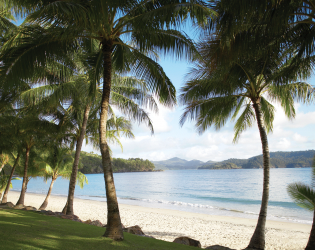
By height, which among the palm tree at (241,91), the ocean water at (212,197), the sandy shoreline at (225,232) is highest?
the palm tree at (241,91)

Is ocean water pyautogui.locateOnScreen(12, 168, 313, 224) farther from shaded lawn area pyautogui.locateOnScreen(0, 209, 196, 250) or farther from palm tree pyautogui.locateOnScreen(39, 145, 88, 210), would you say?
shaded lawn area pyautogui.locateOnScreen(0, 209, 196, 250)

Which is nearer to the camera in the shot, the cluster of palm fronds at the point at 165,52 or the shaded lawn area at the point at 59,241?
the shaded lawn area at the point at 59,241

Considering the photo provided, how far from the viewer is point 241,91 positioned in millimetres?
7480

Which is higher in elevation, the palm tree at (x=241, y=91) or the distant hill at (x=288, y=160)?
the palm tree at (x=241, y=91)

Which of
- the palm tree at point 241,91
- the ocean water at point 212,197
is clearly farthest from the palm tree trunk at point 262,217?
the ocean water at point 212,197

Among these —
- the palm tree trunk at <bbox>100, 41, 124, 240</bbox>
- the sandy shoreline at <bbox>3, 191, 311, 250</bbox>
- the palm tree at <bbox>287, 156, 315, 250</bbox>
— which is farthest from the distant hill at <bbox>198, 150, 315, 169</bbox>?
the palm tree trunk at <bbox>100, 41, 124, 240</bbox>

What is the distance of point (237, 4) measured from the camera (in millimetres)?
3918

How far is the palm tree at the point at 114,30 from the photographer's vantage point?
4.66 metres

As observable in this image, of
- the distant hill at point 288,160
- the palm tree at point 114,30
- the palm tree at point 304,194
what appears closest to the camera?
the palm tree at point 114,30

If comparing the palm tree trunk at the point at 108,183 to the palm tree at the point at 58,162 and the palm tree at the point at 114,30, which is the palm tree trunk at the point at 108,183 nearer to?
the palm tree at the point at 114,30

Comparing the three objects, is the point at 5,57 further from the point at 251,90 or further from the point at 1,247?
the point at 251,90

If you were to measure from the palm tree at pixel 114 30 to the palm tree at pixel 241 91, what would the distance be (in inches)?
39.4

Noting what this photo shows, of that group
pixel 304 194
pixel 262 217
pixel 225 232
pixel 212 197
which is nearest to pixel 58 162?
pixel 225 232

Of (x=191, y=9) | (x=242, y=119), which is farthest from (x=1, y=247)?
(x=242, y=119)
